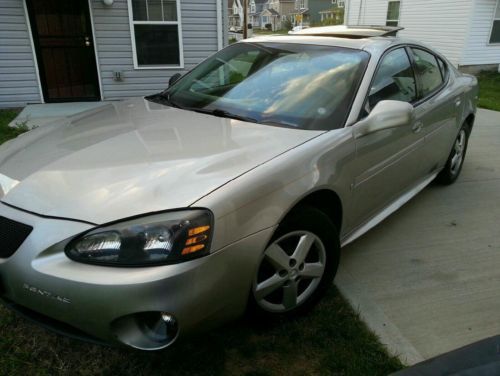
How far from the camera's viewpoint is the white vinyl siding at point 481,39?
1334cm

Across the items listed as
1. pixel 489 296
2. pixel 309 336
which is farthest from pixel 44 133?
pixel 489 296

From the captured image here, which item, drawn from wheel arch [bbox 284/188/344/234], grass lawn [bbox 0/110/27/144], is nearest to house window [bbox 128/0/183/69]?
grass lawn [bbox 0/110/27/144]

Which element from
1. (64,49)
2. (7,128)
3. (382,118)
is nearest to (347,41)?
(382,118)

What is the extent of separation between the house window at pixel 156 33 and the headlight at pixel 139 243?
7.24 metres

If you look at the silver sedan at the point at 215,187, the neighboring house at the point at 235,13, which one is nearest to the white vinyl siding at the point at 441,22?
the silver sedan at the point at 215,187

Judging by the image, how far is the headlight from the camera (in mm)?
1754

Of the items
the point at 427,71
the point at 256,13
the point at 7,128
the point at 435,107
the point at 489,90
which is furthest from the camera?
the point at 256,13

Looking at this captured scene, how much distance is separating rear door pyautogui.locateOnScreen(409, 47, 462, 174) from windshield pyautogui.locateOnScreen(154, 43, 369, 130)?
0.82 m

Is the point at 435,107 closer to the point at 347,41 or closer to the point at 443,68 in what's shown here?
the point at 443,68

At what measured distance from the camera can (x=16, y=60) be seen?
7879mm

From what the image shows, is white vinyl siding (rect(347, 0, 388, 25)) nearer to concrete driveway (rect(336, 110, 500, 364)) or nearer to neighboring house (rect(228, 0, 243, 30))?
concrete driveway (rect(336, 110, 500, 364))

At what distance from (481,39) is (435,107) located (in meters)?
12.3

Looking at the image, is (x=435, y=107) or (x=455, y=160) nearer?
(x=435, y=107)

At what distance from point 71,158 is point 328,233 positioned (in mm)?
1432
